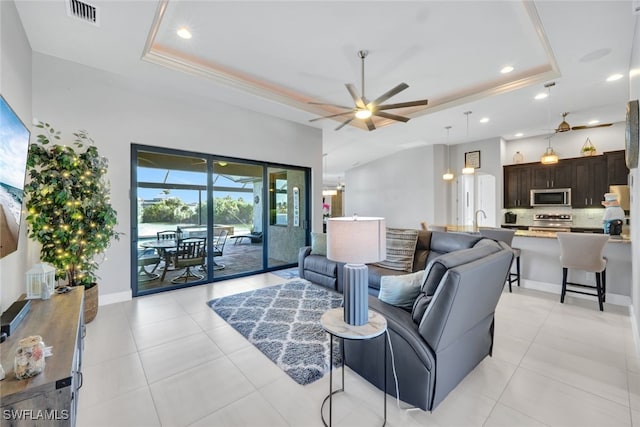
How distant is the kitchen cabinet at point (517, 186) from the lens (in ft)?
21.8

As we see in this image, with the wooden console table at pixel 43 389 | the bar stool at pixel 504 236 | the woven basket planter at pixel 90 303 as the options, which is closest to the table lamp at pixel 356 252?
→ the wooden console table at pixel 43 389

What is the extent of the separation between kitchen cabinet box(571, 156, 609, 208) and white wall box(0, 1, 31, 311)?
30.3ft

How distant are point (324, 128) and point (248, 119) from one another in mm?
1786

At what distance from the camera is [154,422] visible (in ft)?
5.41

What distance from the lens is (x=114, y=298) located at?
364cm

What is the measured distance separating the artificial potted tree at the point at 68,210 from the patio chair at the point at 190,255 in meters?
1.14

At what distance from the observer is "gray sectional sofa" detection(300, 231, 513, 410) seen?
1566 mm

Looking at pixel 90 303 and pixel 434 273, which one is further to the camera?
pixel 90 303

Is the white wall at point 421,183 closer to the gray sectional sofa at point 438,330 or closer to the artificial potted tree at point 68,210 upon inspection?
the gray sectional sofa at point 438,330

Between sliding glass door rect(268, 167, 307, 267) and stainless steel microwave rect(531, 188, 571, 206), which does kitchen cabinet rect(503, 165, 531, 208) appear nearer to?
stainless steel microwave rect(531, 188, 571, 206)

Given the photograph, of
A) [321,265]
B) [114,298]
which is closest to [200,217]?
[114,298]

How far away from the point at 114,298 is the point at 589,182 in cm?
935

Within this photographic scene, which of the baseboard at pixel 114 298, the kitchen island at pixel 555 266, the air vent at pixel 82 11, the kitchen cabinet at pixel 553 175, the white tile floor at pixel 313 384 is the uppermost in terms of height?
the air vent at pixel 82 11

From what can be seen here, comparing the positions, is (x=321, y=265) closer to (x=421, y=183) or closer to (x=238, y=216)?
(x=238, y=216)
